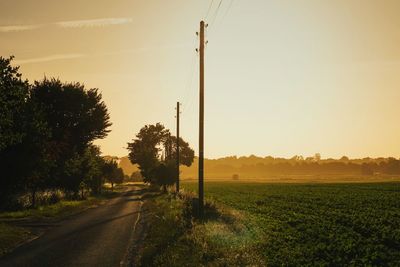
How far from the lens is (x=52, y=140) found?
138 ft

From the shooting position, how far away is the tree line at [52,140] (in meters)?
27.0

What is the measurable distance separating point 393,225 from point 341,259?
10.6m

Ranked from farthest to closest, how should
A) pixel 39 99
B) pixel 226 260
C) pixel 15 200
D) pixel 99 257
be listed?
pixel 39 99
pixel 15 200
pixel 99 257
pixel 226 260

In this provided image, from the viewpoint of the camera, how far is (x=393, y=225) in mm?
22219

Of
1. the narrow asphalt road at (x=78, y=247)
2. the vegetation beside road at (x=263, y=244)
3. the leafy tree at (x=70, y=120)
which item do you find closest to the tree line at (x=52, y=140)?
the leafy tree at (x=70, y=120)

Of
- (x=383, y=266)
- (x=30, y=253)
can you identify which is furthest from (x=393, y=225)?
(x=30, y=253)

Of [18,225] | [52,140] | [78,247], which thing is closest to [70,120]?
[52,140]

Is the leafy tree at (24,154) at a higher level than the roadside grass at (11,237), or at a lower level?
higher

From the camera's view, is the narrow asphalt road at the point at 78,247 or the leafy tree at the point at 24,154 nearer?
the narrow asphalt road at the point at 78,247

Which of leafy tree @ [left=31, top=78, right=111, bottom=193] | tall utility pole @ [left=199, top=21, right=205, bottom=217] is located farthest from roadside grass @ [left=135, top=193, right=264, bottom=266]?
leafy tree @ [left=31, top=78, right=111, bottom=193]

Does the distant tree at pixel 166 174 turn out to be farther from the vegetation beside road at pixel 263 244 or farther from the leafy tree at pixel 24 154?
the vegetation beside road at pixel 263 244

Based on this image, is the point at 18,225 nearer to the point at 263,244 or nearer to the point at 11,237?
the point at 11,237

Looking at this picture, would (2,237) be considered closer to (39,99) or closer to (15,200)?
(15,200)

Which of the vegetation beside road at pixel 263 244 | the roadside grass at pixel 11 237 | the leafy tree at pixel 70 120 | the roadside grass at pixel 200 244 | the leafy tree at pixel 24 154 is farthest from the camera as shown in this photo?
the leafy tree at pixel 70 120
